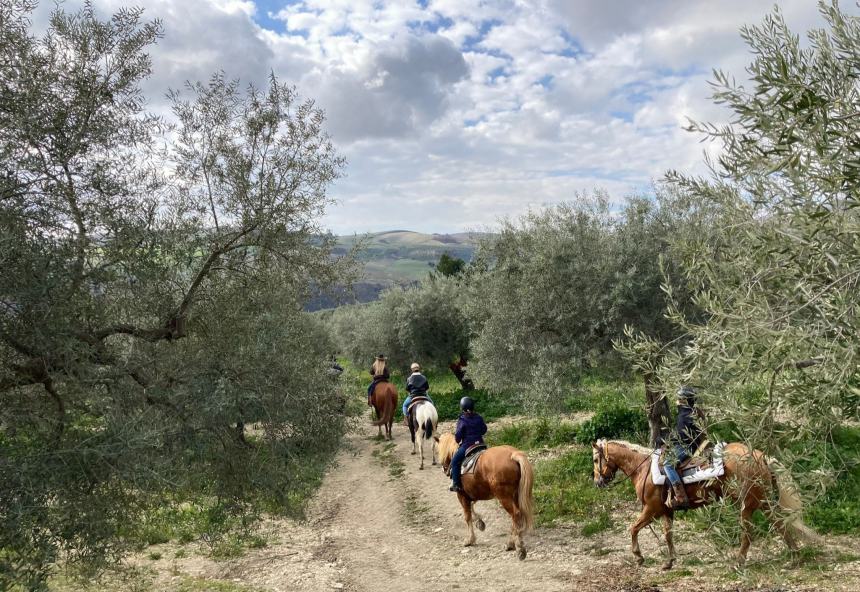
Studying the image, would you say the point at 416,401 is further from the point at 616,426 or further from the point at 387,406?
the point at 616,426

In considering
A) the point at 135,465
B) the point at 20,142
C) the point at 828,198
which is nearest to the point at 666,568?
the point at 828,198

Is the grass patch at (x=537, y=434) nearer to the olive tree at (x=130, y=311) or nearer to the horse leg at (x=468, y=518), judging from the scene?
the horse leg at (x=468, y=518)

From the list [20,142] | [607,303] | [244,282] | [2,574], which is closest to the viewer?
[2,574]

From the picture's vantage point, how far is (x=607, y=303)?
12805mm

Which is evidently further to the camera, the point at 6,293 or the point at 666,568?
the point at 666,568

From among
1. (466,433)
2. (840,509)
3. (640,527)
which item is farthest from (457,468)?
(840,509)

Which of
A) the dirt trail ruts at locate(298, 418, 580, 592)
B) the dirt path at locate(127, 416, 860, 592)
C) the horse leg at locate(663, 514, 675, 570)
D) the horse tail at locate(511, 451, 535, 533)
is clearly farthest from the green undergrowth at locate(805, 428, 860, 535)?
the horse tail at locate(511, 451, 535, 533)

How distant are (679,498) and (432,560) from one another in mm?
4753

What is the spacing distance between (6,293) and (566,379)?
443 inches

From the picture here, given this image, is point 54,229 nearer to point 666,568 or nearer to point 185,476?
point 185,476

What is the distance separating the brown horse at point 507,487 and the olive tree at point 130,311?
387cm

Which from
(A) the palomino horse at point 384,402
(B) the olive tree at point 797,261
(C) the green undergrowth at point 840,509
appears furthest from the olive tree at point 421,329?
(B) the olive tree at point 797,261

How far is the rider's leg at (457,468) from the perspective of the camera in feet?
38.2

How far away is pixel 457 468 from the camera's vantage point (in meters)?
11.7
